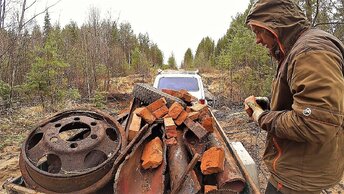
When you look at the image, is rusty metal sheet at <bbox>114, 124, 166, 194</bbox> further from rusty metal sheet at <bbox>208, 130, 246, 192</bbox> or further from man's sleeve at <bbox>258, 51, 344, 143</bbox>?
man's sleeve at <bbox>258, 51, 344, 143</bbox>

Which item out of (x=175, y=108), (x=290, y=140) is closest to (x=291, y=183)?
(x=290, y=140)

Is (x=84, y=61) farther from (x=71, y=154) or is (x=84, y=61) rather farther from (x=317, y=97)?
(x=317, y=97)

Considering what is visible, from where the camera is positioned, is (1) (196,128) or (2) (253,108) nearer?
(2) (253,108)

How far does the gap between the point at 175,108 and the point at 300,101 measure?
160 cm

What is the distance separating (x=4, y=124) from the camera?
8383 mm

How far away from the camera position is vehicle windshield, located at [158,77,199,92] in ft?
28.9

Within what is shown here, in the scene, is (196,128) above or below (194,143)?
above

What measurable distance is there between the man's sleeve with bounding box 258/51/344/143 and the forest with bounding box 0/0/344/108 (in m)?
3.64

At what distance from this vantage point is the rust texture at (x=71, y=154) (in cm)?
253

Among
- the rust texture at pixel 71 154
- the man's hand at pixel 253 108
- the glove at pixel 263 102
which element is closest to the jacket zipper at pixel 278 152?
the man's hand at pixel 253 108

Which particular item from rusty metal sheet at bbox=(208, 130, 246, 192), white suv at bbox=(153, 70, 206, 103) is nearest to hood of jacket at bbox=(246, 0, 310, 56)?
rusty metal sheet at bbox=(208, 130, 246, 192)

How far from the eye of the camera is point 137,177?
99.5 inches

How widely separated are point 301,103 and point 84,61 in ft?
55.4

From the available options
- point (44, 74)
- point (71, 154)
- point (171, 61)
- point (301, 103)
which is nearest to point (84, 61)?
point (44, 74)
